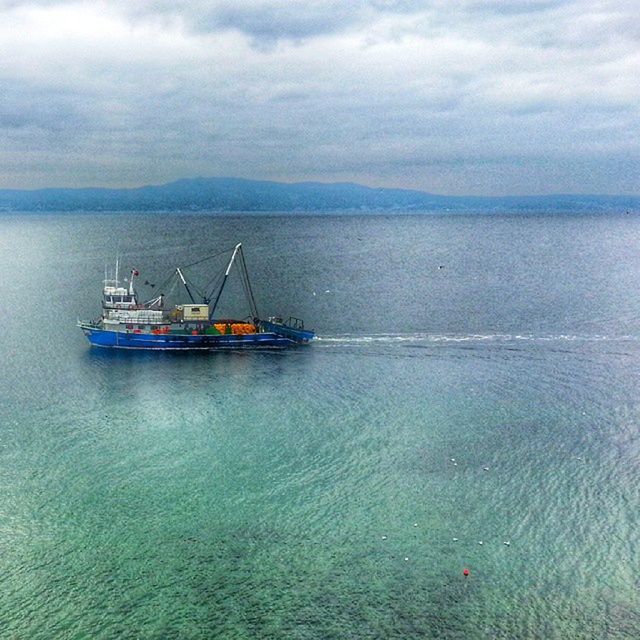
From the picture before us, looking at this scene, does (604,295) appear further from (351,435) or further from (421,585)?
(421,585)

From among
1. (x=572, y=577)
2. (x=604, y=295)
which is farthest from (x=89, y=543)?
(x=604, y=295)

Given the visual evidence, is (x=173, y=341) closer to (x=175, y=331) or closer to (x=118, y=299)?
(x=175, y=331)

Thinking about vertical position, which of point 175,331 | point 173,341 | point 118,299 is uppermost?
point 118,299

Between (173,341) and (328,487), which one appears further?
(173,341)

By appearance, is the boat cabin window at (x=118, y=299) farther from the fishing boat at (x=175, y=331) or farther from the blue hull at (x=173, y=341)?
the blue hull at (x=173, y=341)

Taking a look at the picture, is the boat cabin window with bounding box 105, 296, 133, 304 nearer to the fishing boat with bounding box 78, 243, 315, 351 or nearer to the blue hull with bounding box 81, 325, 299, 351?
the fishing boat with bounding box 78, 243, 315, 351

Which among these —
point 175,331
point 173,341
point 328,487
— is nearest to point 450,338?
point 173,341
